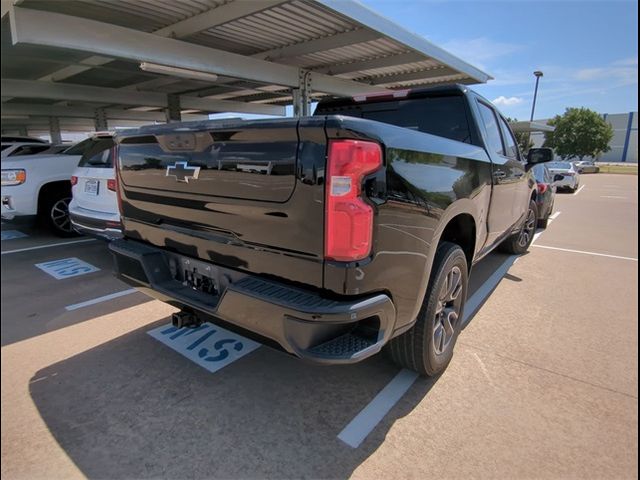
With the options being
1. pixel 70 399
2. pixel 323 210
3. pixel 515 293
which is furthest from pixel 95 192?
pixel 515 293

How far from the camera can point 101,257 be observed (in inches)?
223

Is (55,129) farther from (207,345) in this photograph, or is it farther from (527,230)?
(527,230)

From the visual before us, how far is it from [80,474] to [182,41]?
858 cm

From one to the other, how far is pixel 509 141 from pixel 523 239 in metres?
2.15

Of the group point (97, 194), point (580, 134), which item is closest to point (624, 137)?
point (580, 134)

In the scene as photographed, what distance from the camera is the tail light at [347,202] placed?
173 centimetres

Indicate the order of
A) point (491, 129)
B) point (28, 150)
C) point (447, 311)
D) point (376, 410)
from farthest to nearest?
1. point (28, 150)
2. point (491, 129)
3. point (447, 311)
4. point (376, 410)

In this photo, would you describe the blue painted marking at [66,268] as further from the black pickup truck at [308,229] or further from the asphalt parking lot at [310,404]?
the black pickup truck at [308,229]

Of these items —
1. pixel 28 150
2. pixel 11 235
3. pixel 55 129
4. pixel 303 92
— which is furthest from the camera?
pixel 55 129

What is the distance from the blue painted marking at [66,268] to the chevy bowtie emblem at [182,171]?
3311mm

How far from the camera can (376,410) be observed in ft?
8.05

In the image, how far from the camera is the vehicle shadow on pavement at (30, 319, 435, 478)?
201 cm

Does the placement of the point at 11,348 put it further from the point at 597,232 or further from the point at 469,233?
the point at 597,232

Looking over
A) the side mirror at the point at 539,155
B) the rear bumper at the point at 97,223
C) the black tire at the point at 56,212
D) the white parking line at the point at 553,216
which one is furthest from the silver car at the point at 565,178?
the black tire at the point at 56,212
